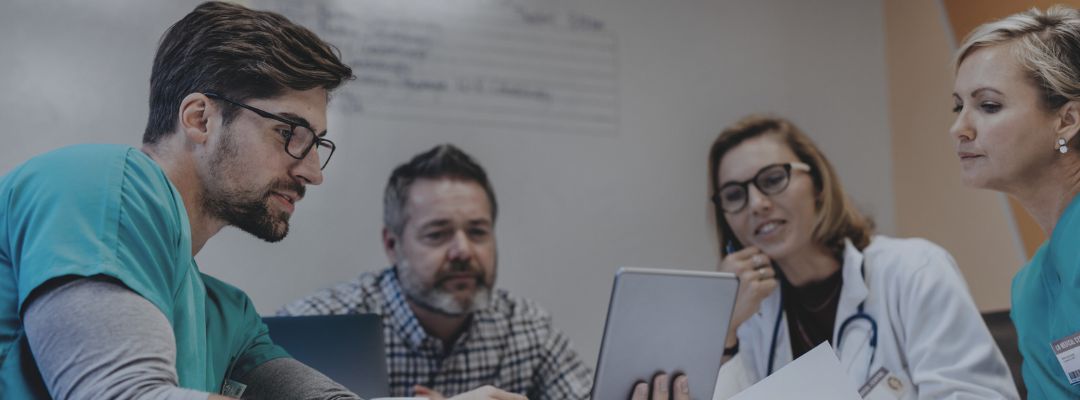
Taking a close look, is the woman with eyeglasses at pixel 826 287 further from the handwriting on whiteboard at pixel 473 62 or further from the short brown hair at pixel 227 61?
the short brown hair at pixel 227 61

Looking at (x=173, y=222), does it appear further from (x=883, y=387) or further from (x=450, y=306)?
(x=450, y=306)

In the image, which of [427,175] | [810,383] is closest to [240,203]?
[810,383]

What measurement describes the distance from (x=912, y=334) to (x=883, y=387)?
8.6 inches

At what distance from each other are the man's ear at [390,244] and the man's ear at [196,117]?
4.30 feet

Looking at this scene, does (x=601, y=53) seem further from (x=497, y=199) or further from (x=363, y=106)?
(x=363, y=106)

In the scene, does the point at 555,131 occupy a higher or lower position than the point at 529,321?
higher

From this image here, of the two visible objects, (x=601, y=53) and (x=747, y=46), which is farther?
(x=747, y=46)

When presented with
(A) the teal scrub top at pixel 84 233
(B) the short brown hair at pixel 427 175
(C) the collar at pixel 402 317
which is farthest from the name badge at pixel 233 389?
(B) the short brown hair at pixel 427 175

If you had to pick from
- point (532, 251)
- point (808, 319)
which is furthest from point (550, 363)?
point (808, 319)

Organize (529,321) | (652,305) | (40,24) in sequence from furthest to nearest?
(529,321), (40,24), (652,305)

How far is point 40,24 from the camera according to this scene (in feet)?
7.80

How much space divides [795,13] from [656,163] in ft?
2.70

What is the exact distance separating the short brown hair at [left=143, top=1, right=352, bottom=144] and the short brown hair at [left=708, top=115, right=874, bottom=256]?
1.31 meters

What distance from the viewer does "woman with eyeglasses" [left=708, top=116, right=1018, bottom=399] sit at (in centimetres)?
175
